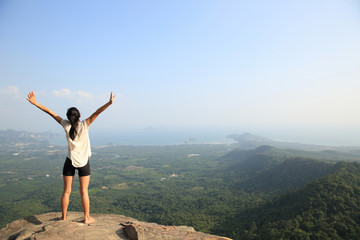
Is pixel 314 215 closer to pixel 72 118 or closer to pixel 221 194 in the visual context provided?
pixel 72 118

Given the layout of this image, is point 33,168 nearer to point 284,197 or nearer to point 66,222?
point 284,197

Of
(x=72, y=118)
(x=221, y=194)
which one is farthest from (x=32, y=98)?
(x=221, y=194)

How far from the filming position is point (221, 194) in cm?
5916

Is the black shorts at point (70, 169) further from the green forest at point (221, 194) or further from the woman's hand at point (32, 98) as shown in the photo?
the green forest at point (221, 194)

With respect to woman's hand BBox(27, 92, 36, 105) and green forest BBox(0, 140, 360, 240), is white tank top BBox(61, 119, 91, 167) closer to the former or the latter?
woman's hand BBox(27, 92, 36, 105)

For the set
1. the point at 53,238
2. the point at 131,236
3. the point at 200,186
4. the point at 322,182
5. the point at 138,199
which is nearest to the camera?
the point at 53,238

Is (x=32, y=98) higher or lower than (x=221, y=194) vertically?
higher

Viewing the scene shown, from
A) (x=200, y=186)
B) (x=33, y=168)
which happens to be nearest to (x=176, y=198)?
(x=200, y=186)

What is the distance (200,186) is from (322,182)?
44982mm

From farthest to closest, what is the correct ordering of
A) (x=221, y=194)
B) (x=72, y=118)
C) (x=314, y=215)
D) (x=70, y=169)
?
(x=221, y=194), (x=314, y=215), (x=70, y=169), (x=72, y=118)

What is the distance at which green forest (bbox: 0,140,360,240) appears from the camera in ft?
88.1

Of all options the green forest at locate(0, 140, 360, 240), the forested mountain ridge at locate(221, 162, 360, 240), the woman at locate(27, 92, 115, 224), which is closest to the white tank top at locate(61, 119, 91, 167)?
the woman at locate(27, 92, 115, 224)

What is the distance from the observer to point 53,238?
4.51 m

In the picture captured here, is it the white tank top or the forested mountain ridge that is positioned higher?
the white tank top
